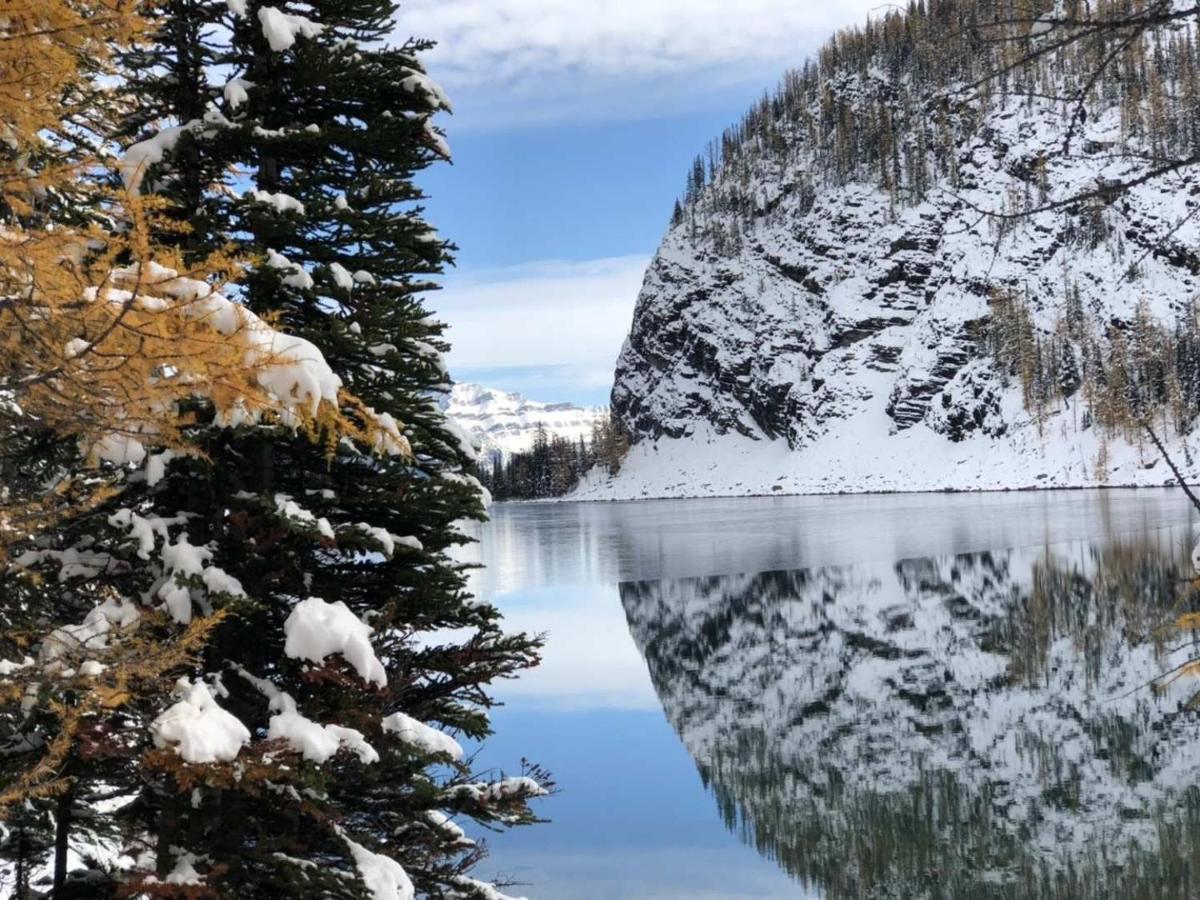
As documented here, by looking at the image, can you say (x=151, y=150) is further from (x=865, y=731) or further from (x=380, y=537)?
(x=865, y=731)

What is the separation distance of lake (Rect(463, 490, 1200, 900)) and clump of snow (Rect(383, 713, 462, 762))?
4.33 m

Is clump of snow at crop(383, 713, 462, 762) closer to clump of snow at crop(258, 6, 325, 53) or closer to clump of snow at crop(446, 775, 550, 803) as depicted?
clump of snow at crop(446, 775, 550, 803)

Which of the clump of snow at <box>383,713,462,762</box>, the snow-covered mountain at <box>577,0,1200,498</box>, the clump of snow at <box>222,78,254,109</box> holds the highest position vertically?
the snow-covered mountain at <box>577,0,1200,498</box>

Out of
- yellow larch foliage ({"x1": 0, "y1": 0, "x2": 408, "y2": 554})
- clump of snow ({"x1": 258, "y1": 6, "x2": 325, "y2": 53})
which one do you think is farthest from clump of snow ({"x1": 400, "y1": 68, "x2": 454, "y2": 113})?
yellow larch foliage ({"x1": 0, "y1": 0, "x2": 408, "y2": 554})

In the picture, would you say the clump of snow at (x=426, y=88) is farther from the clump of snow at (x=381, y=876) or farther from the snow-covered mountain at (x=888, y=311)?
the snow-covered mountain at (x=888, y=311)

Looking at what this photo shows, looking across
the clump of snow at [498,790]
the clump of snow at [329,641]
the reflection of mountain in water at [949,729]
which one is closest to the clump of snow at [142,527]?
the clump of snow at [329,641]

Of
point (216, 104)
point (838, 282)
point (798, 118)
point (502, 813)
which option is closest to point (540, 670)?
point (502, 813)

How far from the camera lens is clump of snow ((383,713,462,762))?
6453 millimetres

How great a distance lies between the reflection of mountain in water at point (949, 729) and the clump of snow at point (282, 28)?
6845 mm

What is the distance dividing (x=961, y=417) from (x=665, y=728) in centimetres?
11795

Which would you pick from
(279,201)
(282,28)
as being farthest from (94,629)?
(282,28)

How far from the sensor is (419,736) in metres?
6.52

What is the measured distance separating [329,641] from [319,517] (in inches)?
64.2

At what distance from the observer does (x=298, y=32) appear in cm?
721
